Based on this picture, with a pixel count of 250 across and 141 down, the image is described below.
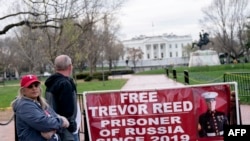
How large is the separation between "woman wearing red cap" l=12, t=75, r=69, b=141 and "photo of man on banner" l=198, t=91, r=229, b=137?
9.85ft

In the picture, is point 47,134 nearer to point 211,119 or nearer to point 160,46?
point 211,119

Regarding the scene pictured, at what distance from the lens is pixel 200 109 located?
21.7 ft

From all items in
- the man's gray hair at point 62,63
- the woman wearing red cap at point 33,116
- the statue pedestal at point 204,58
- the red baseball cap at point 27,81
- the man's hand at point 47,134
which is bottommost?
the statue pedestal at point 204,58

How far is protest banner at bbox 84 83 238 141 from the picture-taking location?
6609 mm

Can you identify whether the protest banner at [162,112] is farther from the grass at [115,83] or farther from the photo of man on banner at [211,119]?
the grass at [115,83]

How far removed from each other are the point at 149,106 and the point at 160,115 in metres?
0.23

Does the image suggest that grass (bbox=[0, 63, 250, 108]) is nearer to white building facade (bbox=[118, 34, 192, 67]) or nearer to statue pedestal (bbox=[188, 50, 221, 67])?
statue pedestal (bbox=[188, 50, 221, 67])

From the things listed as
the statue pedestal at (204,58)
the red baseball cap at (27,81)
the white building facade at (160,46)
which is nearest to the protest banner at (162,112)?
the red baseball cap at (27,81)

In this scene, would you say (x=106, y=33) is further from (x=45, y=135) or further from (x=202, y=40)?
(x=45, y=135)

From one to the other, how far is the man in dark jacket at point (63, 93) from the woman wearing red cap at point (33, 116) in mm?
717

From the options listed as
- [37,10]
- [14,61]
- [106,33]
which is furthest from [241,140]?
[14,61]

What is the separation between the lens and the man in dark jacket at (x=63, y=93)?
504cm

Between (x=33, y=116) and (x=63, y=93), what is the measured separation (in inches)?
40.1

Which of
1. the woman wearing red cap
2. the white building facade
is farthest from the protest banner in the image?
the white building facade
